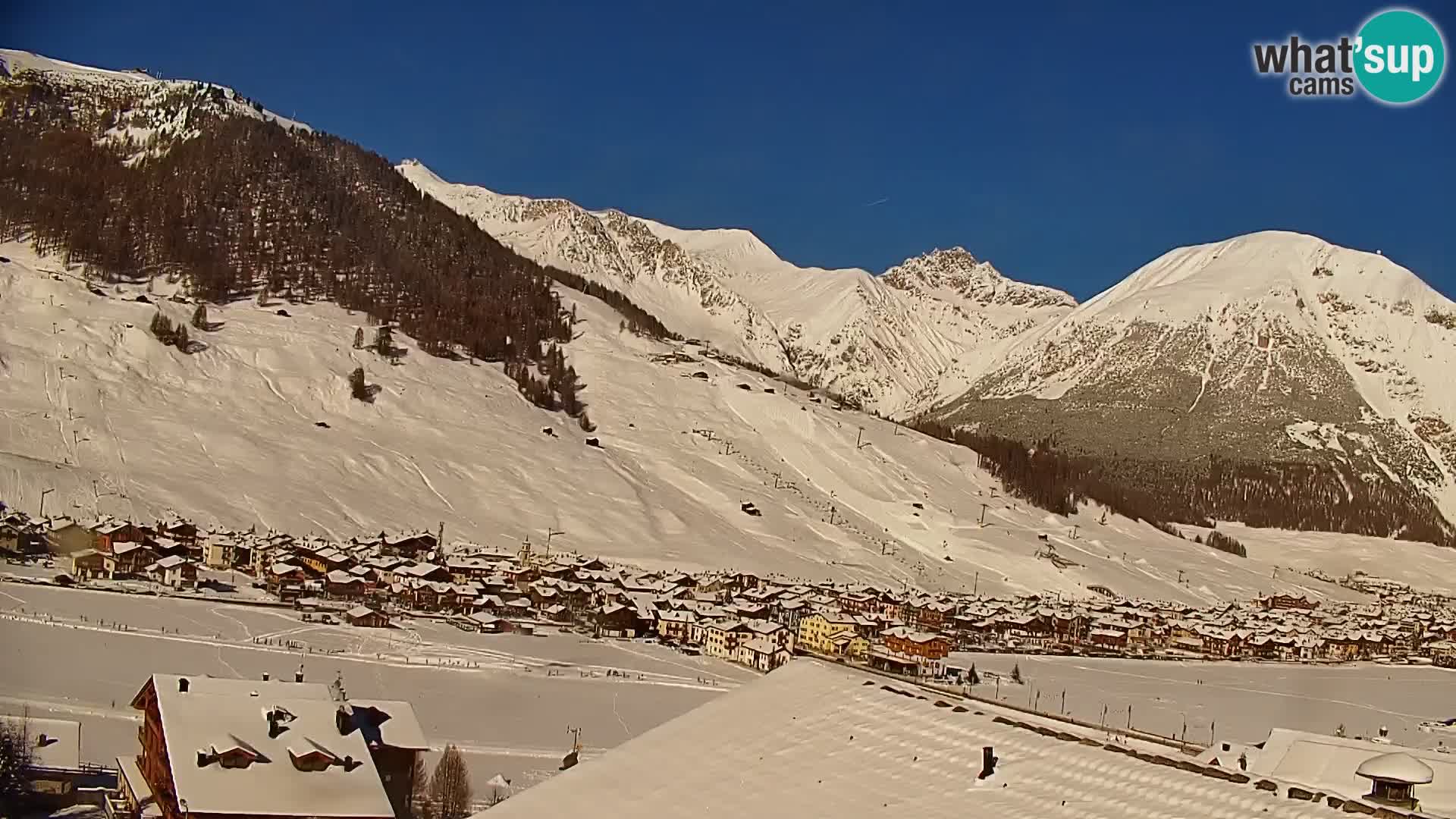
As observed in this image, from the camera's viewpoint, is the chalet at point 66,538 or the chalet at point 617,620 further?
the chalet at point 617,620

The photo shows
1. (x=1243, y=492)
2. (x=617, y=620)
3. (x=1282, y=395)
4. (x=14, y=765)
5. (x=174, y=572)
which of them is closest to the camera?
(x=14, y=765)

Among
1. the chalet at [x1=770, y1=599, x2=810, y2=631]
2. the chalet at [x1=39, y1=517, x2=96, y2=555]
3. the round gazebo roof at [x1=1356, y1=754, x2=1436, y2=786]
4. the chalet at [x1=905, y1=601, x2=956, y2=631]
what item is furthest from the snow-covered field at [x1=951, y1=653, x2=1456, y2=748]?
the chalet at [x1=39, y1=517, x2=96, y2=555]

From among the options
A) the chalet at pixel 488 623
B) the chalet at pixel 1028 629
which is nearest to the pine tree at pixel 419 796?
the chalet at pixel 488 623

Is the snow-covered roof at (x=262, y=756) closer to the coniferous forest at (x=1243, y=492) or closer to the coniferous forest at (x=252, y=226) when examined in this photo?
the coniferous forest at (x=252, y=226)

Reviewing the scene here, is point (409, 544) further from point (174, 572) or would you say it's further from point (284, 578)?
point (174, 572)

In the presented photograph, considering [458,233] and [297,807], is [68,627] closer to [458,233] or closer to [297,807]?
[297,807]

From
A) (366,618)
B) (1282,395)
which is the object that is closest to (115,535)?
(366,618)

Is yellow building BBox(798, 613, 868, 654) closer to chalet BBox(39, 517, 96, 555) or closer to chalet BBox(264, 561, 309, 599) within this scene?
chalet BBox(264, 561, 309, 599)
